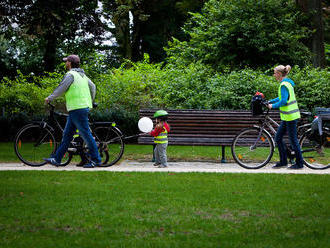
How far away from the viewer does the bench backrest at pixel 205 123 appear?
34.7 feet

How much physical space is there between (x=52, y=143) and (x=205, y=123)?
10.5 ft

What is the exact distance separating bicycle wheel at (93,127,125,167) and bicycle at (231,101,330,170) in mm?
2080

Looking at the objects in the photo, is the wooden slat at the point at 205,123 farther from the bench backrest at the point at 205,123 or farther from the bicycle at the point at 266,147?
the bicycle at the point at 266,147

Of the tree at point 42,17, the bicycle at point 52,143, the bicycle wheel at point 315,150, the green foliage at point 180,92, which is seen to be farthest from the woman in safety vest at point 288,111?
the tree at point 42,17

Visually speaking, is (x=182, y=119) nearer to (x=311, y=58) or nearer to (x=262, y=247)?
(x=262, y=247)

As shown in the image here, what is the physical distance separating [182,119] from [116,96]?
4.78 meters

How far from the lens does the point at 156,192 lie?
21.9 feet

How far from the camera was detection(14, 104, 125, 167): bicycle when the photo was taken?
9.21 m

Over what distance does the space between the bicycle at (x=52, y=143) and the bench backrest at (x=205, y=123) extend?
136cm

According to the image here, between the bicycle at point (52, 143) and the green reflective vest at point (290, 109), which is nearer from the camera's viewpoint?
the green reflective vest at point (290, 109)

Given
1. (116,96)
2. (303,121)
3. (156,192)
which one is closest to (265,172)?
(303,121)

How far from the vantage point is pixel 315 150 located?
30.9ft

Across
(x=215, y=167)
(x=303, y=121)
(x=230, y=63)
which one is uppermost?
(x=230, y=63)

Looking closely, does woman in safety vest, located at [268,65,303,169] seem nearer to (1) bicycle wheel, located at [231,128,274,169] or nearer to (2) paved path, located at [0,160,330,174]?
(1) bicycle wheel, located at [231,128,274,169]
